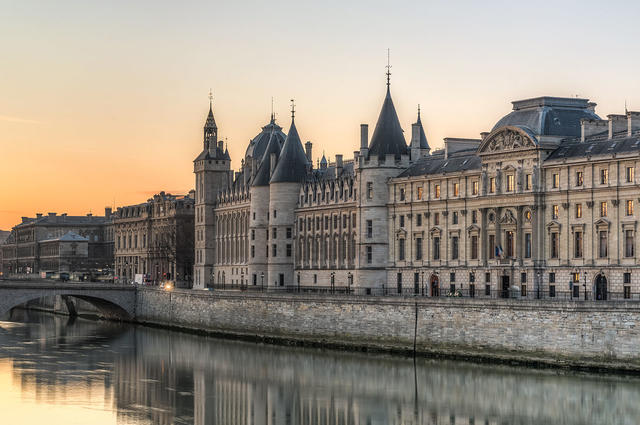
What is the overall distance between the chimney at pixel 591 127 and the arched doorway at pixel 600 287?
9507mm

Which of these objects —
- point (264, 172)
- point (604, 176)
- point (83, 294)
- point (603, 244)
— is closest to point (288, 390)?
point (603, 244)

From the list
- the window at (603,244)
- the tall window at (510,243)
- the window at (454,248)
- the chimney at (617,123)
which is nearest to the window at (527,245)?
the tall window at (510,243)

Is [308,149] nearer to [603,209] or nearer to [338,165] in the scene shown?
[338,165]

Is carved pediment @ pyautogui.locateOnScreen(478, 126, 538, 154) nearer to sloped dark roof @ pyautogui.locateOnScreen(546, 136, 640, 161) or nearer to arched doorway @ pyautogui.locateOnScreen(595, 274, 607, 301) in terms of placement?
sloped dark roof @ pyautogui.locateOnScreen(546, 136, 640, 161)

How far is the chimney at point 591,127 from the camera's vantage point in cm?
8694

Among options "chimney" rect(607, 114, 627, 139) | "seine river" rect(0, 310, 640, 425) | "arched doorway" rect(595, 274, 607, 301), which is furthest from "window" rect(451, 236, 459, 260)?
"chimney" rect(607, 114, 627, 139)

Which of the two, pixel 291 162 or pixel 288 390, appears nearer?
pixel 288 390

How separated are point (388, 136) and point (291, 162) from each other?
56.5 ft

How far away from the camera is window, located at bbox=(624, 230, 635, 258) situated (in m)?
80.8

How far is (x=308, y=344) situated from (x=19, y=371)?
20760 mm

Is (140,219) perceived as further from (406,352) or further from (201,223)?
(406,352)

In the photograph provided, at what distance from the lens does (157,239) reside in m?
162

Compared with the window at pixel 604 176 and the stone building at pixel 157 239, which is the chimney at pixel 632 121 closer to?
the window at pixel 604 176

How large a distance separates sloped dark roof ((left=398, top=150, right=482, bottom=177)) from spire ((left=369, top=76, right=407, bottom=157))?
1.88 metres
